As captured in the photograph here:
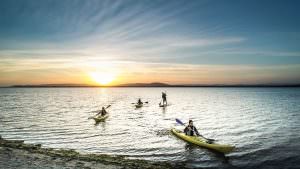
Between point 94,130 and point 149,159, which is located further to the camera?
point 94,130

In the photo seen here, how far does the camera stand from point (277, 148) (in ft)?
90.9

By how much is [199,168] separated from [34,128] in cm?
2597

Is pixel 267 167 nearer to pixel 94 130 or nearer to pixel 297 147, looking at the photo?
pixel 297 147

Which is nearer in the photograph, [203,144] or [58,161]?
[58,161]

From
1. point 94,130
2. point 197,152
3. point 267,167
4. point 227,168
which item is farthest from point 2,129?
point 267,167

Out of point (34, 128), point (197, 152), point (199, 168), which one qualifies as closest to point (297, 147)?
point (197, 152)

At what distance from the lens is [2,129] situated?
123 feet

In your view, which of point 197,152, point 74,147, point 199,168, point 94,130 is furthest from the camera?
point 94,130

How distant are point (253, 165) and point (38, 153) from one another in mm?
16166

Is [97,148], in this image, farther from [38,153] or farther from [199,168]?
[199,168]

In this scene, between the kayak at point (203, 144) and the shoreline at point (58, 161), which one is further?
the kayak at point (203, 144)

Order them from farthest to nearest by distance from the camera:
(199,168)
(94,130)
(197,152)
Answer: (94,130) → (197,152) → (199,168)

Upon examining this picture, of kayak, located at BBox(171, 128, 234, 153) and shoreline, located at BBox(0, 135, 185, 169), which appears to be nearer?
shoreline, located at BBox(0, 135, 185, 169)

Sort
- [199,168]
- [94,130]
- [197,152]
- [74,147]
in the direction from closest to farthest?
[199,168]
[197,152]
[74,147]
[94,130]
